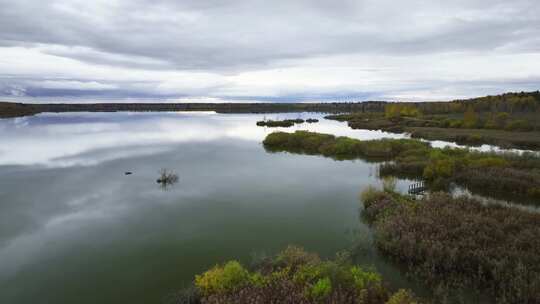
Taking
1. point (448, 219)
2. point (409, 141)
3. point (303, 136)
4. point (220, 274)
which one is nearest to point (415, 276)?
point (448, 219)

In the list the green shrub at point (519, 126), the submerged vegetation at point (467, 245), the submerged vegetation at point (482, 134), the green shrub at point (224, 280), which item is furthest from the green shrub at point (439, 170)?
the green shrub at point (519, 126)

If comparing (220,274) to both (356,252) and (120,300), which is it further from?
(356,252)

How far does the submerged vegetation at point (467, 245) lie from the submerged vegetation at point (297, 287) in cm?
182

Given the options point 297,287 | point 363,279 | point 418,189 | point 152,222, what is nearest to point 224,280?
point 297,287

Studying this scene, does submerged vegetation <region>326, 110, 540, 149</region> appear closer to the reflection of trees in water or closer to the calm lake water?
the calm lake water

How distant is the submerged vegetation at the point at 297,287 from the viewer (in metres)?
7.11

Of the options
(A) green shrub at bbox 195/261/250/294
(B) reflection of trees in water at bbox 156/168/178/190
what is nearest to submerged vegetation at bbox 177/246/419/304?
(A) green shrub at bbox 195/261/250/294

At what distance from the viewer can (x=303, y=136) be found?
40000 mm

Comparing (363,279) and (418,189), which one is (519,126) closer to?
(418,189)

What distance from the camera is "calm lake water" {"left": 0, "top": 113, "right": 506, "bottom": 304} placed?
9750mm

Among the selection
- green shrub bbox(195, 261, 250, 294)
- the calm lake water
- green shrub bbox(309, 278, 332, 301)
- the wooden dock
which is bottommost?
the calm lake water

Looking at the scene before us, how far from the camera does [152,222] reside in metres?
14.3

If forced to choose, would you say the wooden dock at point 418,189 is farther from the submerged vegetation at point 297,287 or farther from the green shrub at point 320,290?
the green shrub at point 320,290

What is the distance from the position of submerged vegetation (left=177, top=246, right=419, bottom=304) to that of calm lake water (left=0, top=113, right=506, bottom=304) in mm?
1557
